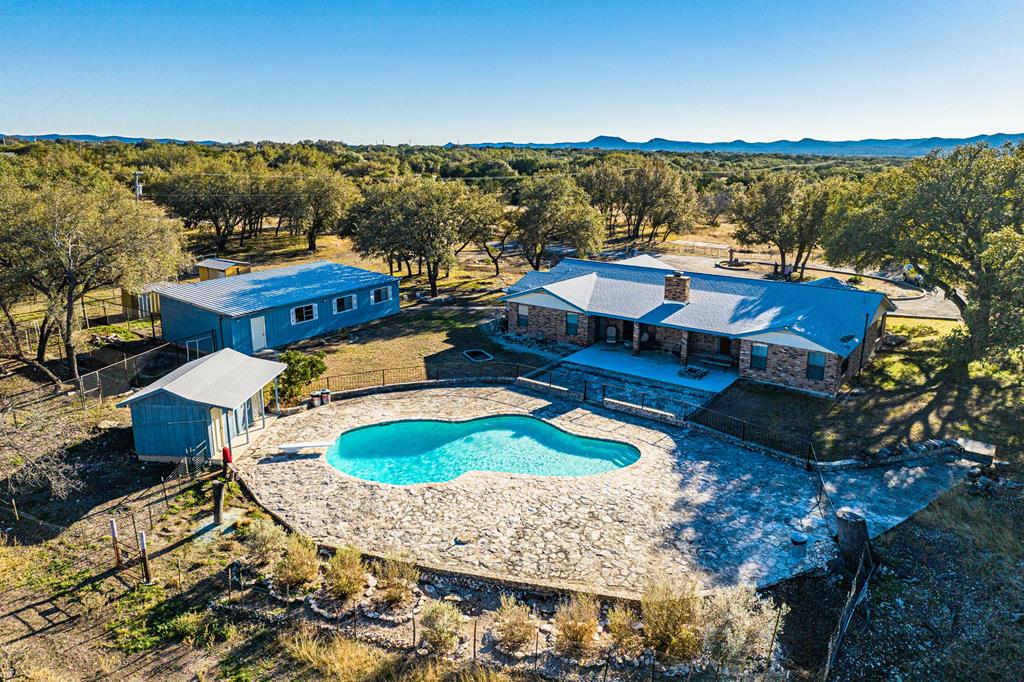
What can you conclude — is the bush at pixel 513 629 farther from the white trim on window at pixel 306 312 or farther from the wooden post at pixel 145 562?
the white trim on window at pixel 306 312

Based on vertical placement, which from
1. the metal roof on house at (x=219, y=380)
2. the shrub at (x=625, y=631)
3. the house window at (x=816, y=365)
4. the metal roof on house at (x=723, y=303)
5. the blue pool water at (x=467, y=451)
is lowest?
the shrub at (x=625, y=631)

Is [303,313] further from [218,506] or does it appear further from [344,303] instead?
[218,506]

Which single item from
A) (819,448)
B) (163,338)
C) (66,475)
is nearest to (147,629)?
(66,475)

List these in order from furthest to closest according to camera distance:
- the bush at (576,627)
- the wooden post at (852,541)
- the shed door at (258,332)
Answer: the shed door at (258,332), the wooden post at (852,541), the bush at (576,627)

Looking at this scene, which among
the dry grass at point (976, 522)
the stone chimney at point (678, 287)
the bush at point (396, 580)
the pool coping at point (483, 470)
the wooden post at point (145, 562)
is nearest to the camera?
the bush at point (396, 580)

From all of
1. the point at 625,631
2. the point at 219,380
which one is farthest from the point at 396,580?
the point at 219,380

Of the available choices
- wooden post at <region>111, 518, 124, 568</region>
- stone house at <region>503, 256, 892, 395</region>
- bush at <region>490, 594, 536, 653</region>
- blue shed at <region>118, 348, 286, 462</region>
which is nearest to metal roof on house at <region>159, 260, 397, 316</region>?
blue shed at <region>118, 348, 286, 462</region>

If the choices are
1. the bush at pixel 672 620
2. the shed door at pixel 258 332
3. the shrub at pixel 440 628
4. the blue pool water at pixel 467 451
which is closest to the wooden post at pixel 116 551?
the blue pool water at pixel 467 451
